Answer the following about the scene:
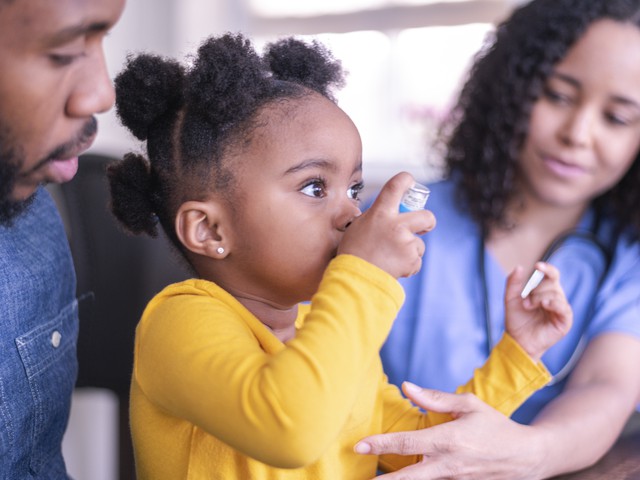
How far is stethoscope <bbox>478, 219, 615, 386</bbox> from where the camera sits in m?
1.24

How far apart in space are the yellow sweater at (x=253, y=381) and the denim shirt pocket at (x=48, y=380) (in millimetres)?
124

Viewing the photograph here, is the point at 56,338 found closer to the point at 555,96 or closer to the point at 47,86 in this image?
the point at 47,86

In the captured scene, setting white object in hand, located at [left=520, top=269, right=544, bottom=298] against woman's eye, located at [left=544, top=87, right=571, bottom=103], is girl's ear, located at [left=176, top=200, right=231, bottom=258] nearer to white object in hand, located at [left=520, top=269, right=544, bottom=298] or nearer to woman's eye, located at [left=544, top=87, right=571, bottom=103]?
white object in hand, located at [left=520, top=269, right=544, bottom=298]

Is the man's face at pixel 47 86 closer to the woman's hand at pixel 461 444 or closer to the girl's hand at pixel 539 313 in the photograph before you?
the woman's hand at pixel 461 444

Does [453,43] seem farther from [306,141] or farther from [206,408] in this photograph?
[206,408]

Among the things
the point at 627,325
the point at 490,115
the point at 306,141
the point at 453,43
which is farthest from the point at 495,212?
the point at 453,43

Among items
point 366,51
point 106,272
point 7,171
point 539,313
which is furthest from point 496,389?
point 366,51

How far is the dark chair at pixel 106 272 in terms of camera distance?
136 centimetres

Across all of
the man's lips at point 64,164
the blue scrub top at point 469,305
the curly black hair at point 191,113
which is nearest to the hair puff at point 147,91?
the curly black hair at point 191,113

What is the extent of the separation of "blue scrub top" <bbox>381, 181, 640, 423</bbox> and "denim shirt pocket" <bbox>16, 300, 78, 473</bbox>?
1.92 feet

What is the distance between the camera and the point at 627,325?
1.20 metres

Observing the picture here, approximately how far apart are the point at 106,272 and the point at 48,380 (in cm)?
53

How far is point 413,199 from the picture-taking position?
797mm

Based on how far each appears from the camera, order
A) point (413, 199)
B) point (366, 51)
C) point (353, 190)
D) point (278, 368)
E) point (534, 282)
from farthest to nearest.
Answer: point (366, 51), point (534, 282), point (353, 190), point (413, 199), point (278, 368)
